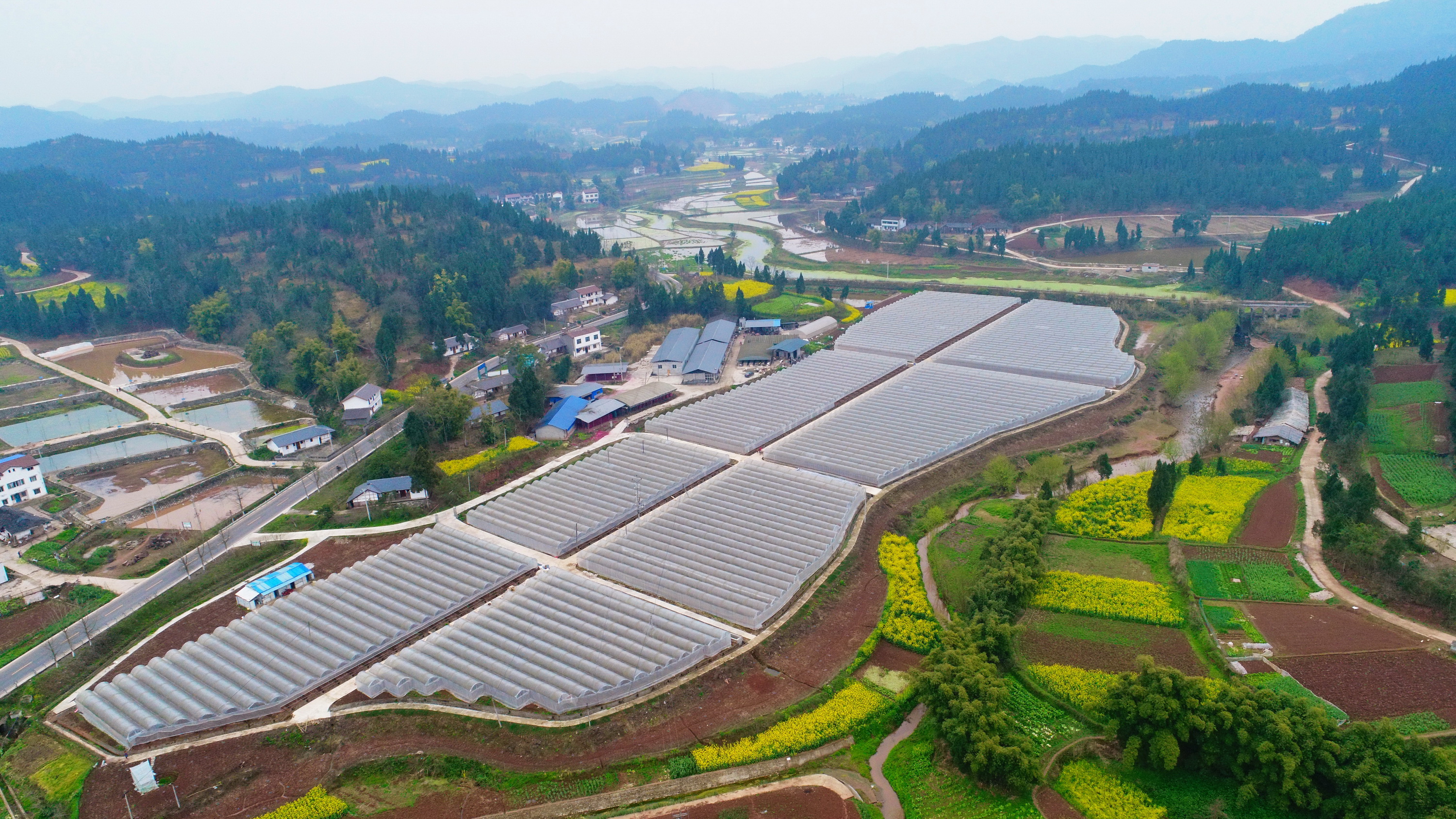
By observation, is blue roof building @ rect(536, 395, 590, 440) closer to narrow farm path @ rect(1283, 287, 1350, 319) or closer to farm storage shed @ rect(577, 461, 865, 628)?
farm storage shed @ rect(577, 461, 865, 628)

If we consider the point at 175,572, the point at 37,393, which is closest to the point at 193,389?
the point at 37,393

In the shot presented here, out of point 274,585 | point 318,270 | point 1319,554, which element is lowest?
point 274,585

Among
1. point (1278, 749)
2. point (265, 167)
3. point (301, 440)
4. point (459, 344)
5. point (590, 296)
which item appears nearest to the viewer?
point (1278, 749)

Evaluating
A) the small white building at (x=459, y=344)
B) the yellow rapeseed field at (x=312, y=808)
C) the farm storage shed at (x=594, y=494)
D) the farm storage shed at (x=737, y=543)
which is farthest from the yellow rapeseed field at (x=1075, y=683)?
the small white building at (x=459, y=344)

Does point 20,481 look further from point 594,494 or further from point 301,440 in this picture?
point 594,494

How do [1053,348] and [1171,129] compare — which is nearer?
[1053,348]

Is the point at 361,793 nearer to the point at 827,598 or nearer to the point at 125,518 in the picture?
the point at 827,598

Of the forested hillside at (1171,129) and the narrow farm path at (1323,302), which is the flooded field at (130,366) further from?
the narrow farm path at (1323,302)
